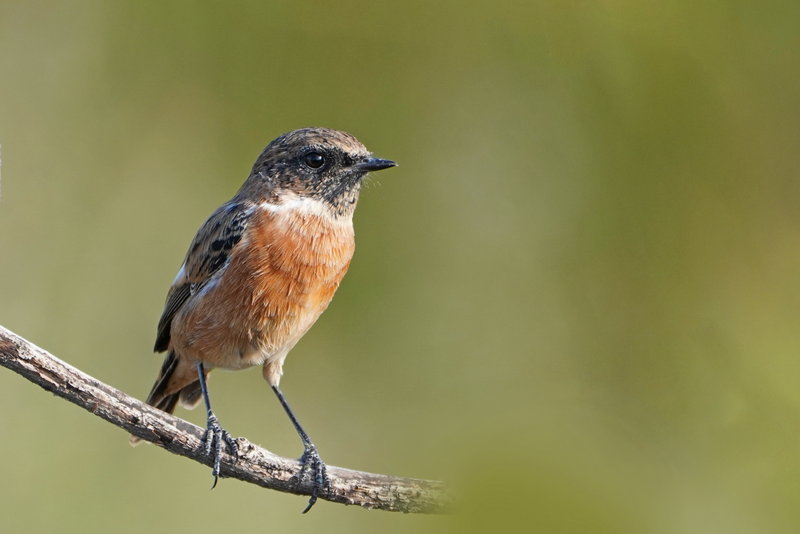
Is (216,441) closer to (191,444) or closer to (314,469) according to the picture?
(191,444)

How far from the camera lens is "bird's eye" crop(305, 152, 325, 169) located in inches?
169

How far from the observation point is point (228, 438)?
3.77 meters

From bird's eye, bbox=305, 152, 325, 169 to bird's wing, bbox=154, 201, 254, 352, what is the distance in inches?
17.1

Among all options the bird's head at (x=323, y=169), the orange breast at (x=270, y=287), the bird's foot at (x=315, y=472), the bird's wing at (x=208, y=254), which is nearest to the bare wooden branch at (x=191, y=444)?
the bird's foot at (x=315, y=472)

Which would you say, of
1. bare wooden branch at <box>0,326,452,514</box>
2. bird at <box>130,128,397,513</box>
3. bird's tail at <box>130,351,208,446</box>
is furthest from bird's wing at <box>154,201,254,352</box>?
bare wooden branch at <box>0,326,452,514</box>

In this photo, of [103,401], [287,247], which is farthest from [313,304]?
[103,401]

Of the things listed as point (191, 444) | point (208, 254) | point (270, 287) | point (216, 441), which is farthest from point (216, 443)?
point (208, 254)

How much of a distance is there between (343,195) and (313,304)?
0.70 m

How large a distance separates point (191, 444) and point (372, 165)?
6.00 ft

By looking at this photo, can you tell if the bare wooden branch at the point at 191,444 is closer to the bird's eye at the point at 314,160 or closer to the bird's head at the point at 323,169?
the bird's head at the point at 323,169

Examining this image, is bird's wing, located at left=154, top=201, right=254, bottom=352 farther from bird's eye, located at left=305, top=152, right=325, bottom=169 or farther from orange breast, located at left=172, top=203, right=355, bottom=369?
bird's eye, located at left=305, top=152, right=325, bottom=169

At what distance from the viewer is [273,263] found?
397 cm

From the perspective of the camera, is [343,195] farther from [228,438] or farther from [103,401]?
[103,401]

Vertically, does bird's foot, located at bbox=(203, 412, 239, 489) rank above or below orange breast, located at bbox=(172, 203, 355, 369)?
below
